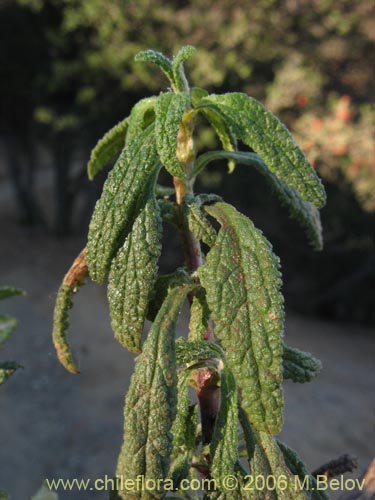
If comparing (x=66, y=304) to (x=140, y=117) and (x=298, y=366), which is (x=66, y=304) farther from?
(x=298, y=366)

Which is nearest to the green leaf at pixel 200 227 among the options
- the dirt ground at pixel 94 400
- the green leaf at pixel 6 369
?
the green leaf at pixel 6 369

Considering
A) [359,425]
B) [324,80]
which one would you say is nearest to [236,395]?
[359,425]

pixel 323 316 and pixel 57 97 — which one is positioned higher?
pixel 57 97

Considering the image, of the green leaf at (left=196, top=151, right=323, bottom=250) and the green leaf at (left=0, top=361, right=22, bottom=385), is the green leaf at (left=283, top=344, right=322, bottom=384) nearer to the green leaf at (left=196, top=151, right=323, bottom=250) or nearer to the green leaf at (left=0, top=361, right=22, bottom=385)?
→ the green leaf at (left=196, top=151, right=323, bottom=250)

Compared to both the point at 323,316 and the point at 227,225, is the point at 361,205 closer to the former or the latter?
the point at 323,316

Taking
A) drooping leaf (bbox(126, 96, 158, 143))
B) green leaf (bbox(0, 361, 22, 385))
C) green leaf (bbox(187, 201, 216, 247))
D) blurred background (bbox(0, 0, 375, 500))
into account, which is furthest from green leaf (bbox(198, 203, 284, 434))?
blurred background (bbox(0, 0, 375, 500))

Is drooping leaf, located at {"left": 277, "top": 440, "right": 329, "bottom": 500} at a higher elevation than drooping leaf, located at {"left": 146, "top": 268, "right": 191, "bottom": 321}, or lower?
lower

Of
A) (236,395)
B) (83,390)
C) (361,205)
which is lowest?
(236,395)
